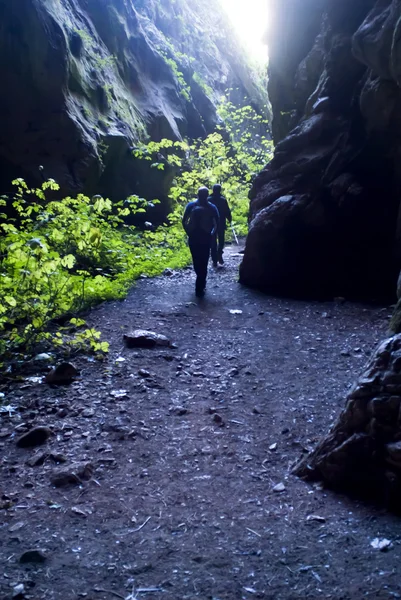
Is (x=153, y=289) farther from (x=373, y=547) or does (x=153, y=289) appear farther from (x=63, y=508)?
(x=373, y=547)

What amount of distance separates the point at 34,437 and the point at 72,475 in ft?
2.54

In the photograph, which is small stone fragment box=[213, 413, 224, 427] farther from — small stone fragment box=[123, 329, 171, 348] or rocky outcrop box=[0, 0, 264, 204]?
rocky outcrop box=[0, 0, 264, 204]

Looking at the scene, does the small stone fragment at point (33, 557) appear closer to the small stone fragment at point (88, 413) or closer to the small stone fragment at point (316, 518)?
the small stone fragment at point (316, 518)

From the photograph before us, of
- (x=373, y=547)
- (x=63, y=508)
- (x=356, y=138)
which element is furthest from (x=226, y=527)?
(x=356, y=138)

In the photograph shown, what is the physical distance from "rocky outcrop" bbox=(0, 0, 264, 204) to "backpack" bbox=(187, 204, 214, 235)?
6094 millimetres

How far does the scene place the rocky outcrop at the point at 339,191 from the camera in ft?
31.1

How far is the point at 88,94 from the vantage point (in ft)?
53.7

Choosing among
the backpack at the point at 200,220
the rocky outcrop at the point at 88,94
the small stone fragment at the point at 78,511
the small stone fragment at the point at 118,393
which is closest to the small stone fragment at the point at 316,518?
the small stone fragment at the point at 78,511

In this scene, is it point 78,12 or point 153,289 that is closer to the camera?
point 153,289

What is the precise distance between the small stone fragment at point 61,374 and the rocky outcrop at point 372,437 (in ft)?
10.3

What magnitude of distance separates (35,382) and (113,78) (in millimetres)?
16217

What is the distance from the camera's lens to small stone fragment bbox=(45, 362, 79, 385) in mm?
5664

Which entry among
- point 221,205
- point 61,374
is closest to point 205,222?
point 221,205

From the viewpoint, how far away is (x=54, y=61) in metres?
14.4
